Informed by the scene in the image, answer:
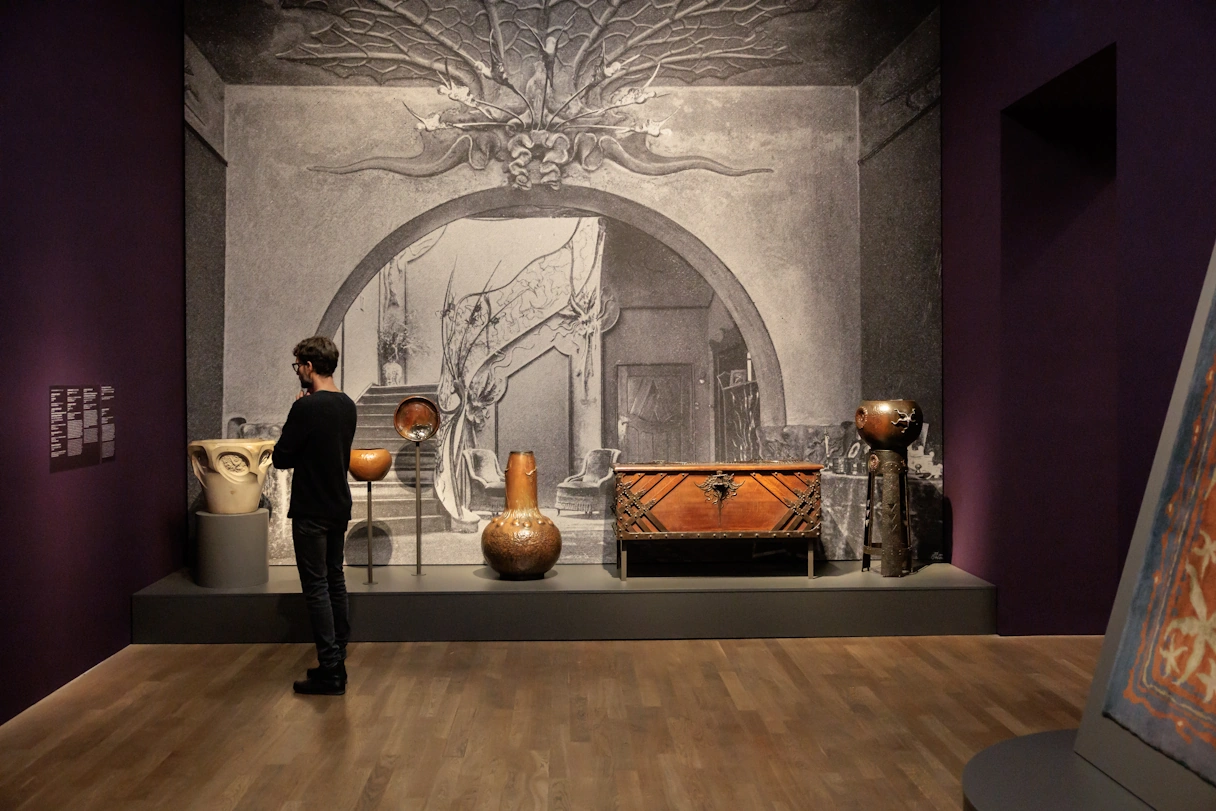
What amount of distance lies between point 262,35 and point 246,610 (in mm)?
3477

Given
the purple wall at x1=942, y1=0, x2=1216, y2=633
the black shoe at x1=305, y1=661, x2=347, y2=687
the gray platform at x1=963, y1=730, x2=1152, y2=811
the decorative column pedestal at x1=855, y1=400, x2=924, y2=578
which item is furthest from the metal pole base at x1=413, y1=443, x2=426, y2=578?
the gray platform at x1=963, y1=730, x2=1152, y2=811

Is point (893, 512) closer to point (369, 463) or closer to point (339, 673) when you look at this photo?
point (369, 463)

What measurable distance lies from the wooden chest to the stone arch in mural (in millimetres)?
785

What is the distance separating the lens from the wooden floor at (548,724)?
3.40m

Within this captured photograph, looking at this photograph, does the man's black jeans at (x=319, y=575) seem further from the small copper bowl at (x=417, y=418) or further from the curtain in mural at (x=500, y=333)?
the curtain in mural at (x=500, y=333)

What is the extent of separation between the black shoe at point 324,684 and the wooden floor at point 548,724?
58 millimetres

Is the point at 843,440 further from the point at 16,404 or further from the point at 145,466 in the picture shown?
the point at 16,404

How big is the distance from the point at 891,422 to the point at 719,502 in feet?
3.47

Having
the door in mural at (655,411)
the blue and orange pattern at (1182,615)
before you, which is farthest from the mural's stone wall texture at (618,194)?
the blue and orange pattern at (1182,615)

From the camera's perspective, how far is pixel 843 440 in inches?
255

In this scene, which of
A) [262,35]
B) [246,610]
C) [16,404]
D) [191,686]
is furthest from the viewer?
[262,35]

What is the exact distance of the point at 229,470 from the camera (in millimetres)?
5613

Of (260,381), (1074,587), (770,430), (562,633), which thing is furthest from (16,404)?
(1074,587)

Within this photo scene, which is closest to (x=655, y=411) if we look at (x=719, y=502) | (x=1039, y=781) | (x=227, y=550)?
(x=719, y=502)
